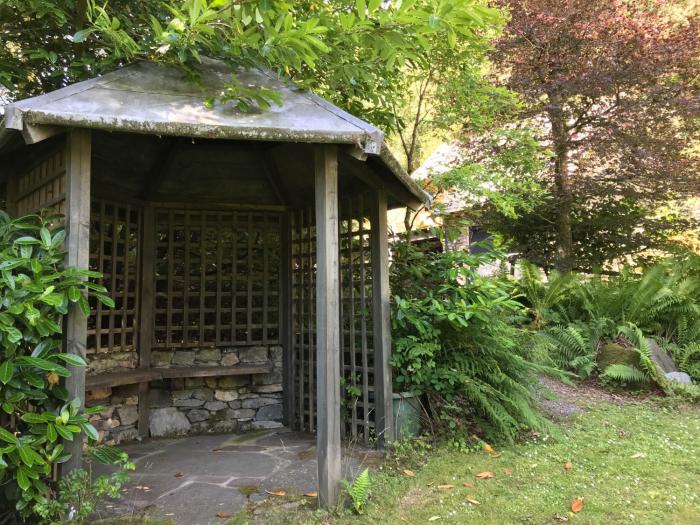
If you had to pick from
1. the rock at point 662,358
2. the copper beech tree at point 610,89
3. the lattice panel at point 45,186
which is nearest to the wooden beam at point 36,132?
the lattice panel at point 45,186

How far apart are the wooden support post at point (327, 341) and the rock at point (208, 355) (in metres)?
2.42

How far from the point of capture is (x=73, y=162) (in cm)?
298

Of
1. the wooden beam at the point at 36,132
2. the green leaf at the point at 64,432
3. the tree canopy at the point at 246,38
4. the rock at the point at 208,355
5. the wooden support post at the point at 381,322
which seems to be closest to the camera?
the green leaf at the point at 64,432

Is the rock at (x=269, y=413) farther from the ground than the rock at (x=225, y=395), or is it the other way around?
the rock at (x=225, y=395)

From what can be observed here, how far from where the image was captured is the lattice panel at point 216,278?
210 inches

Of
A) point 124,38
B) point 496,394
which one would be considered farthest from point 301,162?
point 496,394

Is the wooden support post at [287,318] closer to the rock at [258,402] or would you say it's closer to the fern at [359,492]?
the rock at [258,402]

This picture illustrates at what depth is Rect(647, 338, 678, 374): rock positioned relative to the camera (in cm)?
642

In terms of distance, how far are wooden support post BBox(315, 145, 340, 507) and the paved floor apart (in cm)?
40

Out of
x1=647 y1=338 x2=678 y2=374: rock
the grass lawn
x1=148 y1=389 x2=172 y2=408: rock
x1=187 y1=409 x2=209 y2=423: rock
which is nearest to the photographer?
the grass lawn

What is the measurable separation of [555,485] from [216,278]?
3692 millimetres

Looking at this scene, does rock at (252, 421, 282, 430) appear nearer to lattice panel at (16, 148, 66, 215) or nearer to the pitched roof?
lattice panel at (16, 148, 66, 215)

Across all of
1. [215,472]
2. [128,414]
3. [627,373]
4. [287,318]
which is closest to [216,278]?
[287,318]

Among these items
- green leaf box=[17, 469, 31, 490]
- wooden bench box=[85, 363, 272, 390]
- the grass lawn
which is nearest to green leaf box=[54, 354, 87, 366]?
green leaf box=[17, 469, 31, 490]
